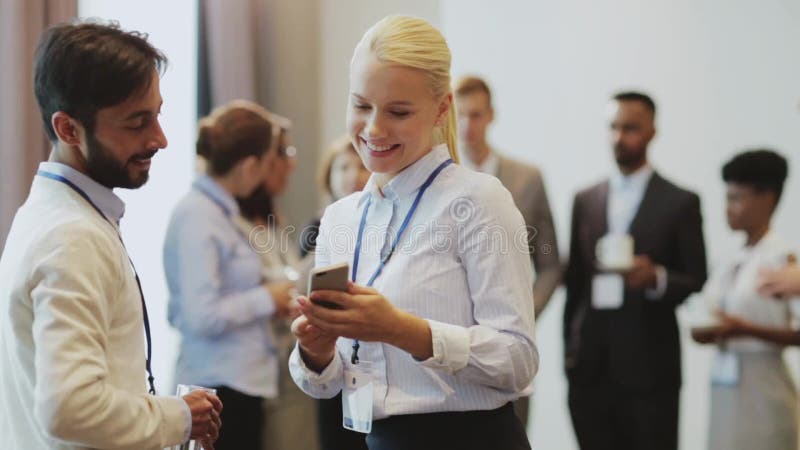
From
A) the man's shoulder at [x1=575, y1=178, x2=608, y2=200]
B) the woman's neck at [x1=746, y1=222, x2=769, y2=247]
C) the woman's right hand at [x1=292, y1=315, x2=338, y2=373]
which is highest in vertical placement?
the woman's right hand at [x1=292, y1=315, x2=338, y2=373]

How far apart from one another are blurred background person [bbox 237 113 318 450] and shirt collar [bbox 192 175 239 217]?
0.33 meters

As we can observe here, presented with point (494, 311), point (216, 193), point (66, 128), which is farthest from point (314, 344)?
point (216, 193)

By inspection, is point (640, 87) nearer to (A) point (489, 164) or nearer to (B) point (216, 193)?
(A) point (489, 164)

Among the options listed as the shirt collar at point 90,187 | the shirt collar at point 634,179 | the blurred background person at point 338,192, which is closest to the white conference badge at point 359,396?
the shirt collar at point 90,187

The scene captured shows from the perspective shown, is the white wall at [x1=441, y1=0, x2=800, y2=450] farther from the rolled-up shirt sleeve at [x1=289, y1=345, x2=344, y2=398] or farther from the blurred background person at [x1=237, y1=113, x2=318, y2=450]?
the rolled-up shirt sleeve at [x1=289, y1=345, x2=344, y2=398]

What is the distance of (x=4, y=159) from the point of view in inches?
118

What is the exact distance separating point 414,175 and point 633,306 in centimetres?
232

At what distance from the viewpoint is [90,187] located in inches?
68.9

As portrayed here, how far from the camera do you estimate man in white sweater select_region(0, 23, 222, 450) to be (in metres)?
1.54

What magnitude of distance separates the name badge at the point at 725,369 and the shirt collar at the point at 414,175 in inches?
89.5

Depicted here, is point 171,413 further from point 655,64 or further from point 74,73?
point 655,64

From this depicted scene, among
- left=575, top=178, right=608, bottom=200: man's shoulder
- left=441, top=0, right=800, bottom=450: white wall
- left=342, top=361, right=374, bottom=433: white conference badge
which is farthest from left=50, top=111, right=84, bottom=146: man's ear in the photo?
left=441, top=0, right=800, bottom=450: white wall

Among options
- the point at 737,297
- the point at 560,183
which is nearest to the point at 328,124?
the point at 560,183

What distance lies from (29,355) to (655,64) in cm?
431
